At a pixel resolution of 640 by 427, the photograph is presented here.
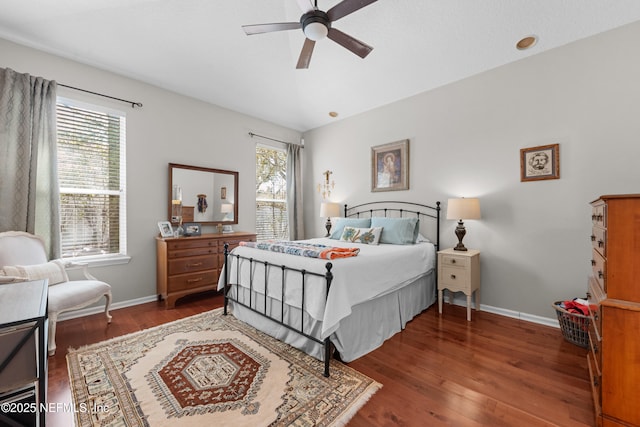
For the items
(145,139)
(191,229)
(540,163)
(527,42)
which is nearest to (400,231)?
(540,163)

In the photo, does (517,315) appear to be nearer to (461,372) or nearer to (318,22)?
(461,372)

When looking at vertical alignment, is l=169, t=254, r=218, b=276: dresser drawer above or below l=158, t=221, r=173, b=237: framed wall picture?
below

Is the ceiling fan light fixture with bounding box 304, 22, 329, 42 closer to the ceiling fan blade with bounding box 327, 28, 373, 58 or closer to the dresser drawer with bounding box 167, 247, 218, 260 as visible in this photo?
the ceiling fan blade with bounding box 327, 28, 373, 58

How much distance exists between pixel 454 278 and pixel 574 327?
1.08 metres

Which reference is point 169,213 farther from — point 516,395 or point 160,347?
point 516,395

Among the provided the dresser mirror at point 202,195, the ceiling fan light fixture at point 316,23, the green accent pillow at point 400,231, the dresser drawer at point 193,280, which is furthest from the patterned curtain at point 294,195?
the ceiling fan light fixture at point 316,23

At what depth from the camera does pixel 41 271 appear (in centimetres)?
257

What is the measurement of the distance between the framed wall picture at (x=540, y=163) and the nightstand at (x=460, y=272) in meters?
1.07

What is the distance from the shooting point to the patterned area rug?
161 centimetres

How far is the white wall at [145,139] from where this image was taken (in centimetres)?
313

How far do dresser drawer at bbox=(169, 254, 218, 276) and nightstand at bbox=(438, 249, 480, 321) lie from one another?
10.2 ft

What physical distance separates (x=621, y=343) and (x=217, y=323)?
318 cm

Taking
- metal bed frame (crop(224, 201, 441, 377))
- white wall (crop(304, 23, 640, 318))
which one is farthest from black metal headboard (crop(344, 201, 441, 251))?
white wall (crop(304, 23, 640, 318))

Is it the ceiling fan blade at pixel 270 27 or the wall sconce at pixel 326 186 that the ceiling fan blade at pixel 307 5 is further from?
the wall sconce at pixel 326 186
